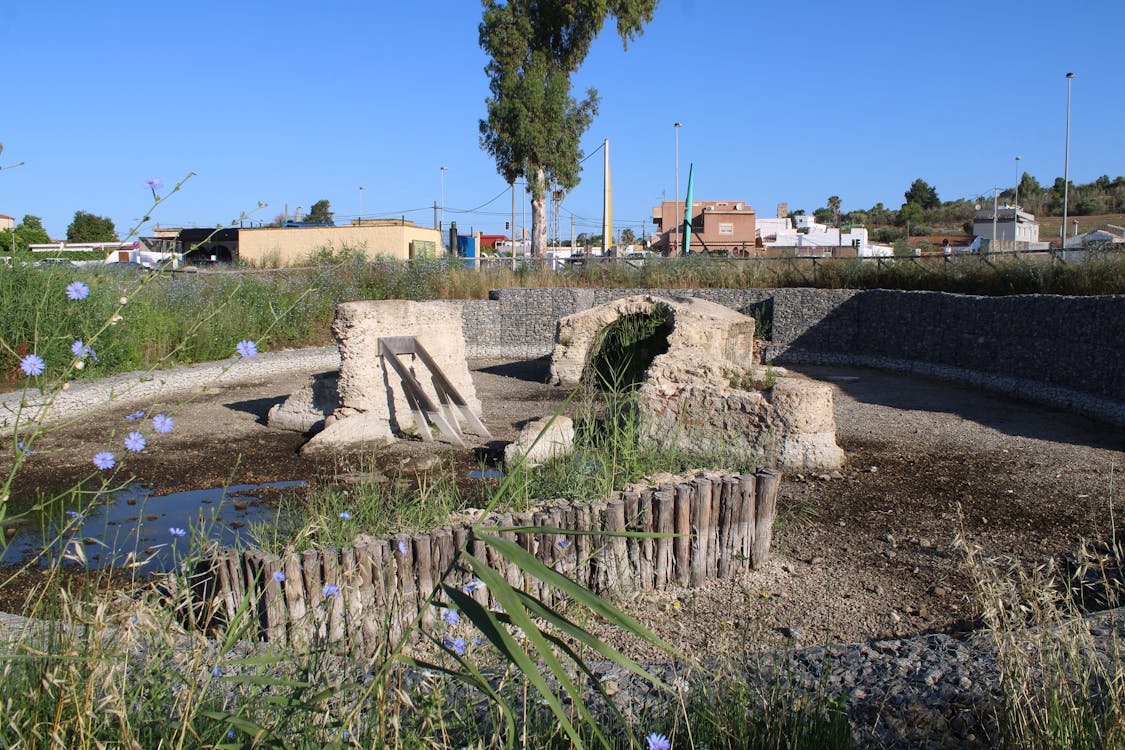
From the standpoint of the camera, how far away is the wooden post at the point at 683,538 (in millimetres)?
4926

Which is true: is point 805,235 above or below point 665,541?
above

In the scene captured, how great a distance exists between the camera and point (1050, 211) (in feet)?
176

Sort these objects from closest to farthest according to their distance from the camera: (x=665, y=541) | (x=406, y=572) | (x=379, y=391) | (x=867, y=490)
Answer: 1. (x=406, y=572)
2. (x=665, y=541)
3. (x=867, y=490)
4. (x=379, y=391)

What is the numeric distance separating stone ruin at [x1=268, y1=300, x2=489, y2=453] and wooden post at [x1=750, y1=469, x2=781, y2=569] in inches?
→ 166

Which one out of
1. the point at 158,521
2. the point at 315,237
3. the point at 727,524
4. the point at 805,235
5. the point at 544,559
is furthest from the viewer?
the point at 805,235

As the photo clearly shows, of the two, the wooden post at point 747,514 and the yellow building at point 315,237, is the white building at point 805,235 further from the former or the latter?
the wooden post at point 747,514

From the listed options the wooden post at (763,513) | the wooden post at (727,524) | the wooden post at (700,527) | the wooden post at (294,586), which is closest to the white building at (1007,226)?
the wooden post at (763,513)

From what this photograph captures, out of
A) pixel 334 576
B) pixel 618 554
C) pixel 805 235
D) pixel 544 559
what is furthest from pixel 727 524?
pixel 805 235

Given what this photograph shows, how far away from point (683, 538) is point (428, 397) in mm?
4713

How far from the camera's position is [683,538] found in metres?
5.00

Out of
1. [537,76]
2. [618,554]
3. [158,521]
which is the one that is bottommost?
[158,521]

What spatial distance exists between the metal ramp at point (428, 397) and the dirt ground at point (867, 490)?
0.97 feet

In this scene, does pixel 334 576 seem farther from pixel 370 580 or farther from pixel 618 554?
pixel 618 554

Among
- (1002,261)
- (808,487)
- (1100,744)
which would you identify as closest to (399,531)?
(1100,744)
